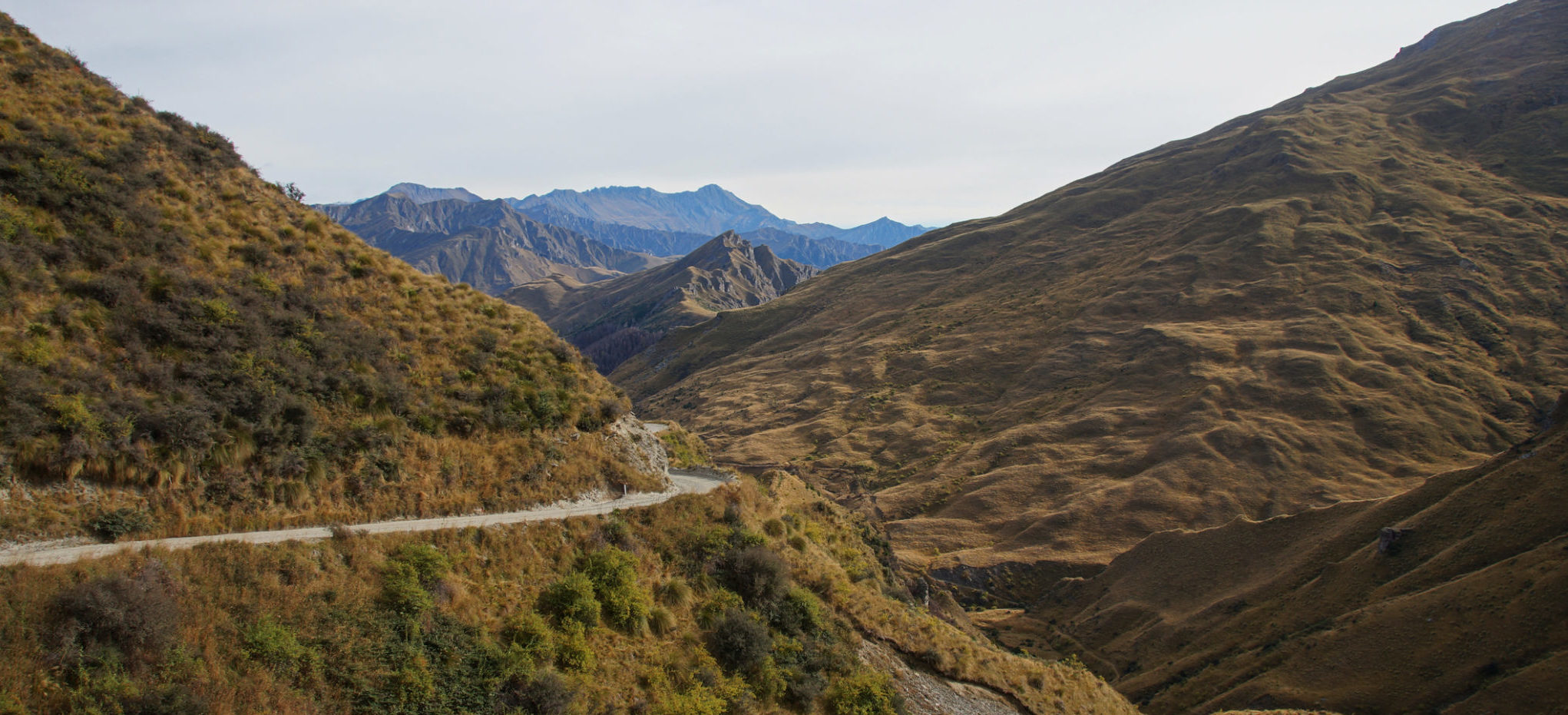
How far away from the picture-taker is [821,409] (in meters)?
106

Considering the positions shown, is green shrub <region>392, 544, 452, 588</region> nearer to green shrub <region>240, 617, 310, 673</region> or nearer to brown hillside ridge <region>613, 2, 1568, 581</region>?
green shrub <region>240, 617, 310, 673</region>

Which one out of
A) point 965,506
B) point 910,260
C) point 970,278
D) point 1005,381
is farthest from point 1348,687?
point 910,260

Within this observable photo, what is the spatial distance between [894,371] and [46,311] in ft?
343

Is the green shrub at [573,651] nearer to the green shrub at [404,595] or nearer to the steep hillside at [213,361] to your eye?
the green shrub at [404,595]

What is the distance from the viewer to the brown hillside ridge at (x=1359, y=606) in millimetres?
29734

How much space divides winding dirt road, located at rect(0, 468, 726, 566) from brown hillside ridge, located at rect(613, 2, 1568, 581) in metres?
43.7

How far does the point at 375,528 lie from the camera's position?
45.0 ft

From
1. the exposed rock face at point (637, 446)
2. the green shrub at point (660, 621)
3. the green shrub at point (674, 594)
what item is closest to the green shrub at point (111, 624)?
the green shrub at point (660, 621)

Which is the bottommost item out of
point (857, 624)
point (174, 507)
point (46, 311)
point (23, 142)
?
point (857, 624)

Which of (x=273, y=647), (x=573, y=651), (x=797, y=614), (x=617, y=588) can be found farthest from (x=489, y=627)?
(x=797, y=614)

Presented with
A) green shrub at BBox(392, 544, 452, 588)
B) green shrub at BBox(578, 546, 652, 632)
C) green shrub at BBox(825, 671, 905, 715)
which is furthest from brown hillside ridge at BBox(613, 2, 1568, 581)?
green shrub at BBox(392, 544, 452, 588)

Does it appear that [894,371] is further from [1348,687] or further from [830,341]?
[1348,687]

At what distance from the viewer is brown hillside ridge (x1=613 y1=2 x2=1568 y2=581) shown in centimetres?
6538

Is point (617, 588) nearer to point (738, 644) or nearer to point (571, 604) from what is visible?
point (571, 604)
